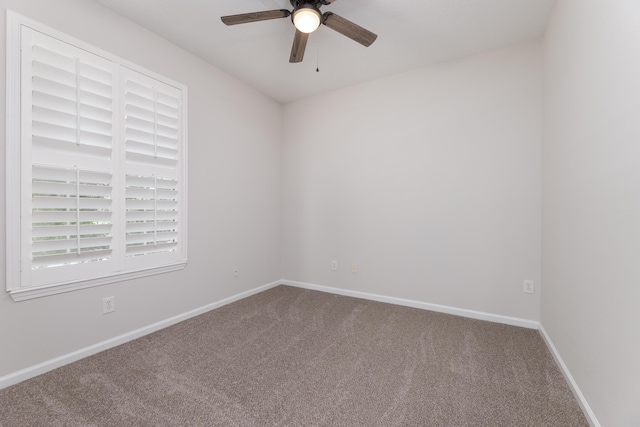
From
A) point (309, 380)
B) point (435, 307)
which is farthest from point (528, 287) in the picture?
point (309, 380)

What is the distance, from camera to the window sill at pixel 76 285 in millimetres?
1724

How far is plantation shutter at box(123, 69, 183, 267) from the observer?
2275 millimetres

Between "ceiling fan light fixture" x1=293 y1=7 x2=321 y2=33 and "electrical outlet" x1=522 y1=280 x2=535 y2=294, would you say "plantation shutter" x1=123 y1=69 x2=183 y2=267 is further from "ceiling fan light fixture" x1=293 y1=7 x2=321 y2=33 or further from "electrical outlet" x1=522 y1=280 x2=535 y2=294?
"electrical outlet" x1=522 y1=280 x2=535 y2=294

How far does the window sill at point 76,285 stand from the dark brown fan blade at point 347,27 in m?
2.40

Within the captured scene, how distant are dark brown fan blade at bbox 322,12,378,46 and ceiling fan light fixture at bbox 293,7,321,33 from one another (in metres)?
0.07

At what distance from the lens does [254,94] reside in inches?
139

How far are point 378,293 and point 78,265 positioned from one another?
280cm

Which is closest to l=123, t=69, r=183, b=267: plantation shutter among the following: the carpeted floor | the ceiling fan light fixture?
the carpeted floor

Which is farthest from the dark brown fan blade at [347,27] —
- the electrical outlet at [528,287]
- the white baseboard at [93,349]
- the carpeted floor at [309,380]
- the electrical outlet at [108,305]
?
the white baseboard at [93,349]

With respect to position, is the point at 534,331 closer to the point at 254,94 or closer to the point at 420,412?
the point at 420,412

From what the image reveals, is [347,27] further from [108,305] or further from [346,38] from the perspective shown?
[108,305]

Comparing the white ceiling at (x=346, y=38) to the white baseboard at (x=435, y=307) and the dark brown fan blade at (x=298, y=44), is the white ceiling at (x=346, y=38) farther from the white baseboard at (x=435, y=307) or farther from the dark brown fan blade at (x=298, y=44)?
the white baseboard at (x=435, y=307)

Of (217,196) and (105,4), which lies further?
(217,196)

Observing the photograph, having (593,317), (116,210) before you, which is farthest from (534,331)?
(116,210)
